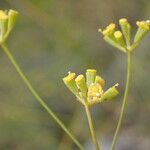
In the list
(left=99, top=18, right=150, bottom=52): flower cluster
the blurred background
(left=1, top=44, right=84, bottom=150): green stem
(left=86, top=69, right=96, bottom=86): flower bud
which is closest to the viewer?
(left=1, top=44, right=84, bottom=150): green stem

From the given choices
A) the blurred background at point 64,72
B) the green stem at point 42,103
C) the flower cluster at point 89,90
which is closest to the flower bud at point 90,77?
the flower cluster at point 89,90

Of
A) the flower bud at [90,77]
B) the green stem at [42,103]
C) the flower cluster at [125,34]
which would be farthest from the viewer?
the flower cluster at [125,34]

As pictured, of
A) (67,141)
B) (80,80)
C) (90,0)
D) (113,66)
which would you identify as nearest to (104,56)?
(113,66)

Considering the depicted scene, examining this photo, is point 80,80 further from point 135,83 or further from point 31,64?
point 31,64

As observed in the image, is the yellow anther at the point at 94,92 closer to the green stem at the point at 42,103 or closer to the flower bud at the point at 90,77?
the flower bud at the point at 90,77

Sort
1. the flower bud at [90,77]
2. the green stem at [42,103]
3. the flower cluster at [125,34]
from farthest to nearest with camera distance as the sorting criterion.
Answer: the flower cluster at [125,34] < the flower bud at [90,77] < the green stem at [42,103]

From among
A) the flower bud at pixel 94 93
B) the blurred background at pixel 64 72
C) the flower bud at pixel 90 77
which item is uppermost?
the flower bud at pixel 90 77

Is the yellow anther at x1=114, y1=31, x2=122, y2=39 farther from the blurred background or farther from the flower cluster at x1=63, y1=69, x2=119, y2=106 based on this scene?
the blurred background

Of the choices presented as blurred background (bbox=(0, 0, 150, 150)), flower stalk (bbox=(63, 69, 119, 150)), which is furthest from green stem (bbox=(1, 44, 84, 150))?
blurred background (bbox=(0, 0, 150, 150))
